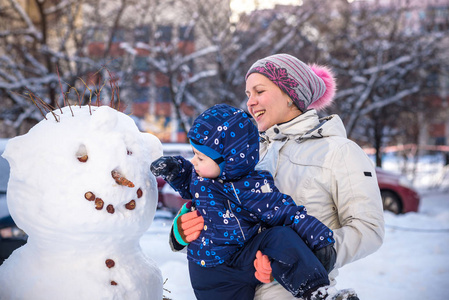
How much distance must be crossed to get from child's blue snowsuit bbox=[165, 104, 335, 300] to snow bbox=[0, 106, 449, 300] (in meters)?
0.37

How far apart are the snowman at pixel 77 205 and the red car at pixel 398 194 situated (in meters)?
7.83

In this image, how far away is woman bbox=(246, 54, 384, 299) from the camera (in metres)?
1.92

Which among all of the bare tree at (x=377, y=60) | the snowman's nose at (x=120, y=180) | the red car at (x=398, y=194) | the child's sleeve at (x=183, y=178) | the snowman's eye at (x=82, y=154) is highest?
the snowman's eye at (x=82, y=154)

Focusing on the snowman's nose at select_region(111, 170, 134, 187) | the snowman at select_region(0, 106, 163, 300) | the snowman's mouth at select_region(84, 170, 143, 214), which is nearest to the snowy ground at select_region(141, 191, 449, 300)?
the snowman at select_region(0, 106, 163, 300)

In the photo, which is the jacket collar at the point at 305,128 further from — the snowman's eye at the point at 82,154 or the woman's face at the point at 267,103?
the snowman's eye at the point at 82,154

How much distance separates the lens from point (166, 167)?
6.17ft

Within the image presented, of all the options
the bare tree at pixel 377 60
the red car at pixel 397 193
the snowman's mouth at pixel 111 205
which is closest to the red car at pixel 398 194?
the red car at pixel 397 193

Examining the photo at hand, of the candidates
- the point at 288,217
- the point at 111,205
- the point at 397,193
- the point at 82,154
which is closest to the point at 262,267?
the point at 288,217

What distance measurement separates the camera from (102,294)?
186cm

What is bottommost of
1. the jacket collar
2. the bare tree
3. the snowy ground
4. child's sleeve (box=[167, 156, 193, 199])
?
the snowy ground

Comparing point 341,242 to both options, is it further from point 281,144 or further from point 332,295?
point 281,144

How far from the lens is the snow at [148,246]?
1835 mm

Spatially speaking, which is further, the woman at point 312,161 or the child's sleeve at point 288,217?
the woman at point 312,161

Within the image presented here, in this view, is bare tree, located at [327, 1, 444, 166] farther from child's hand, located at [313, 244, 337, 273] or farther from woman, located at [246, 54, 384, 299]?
child's hand, located at [313, 244, 337, 273]
